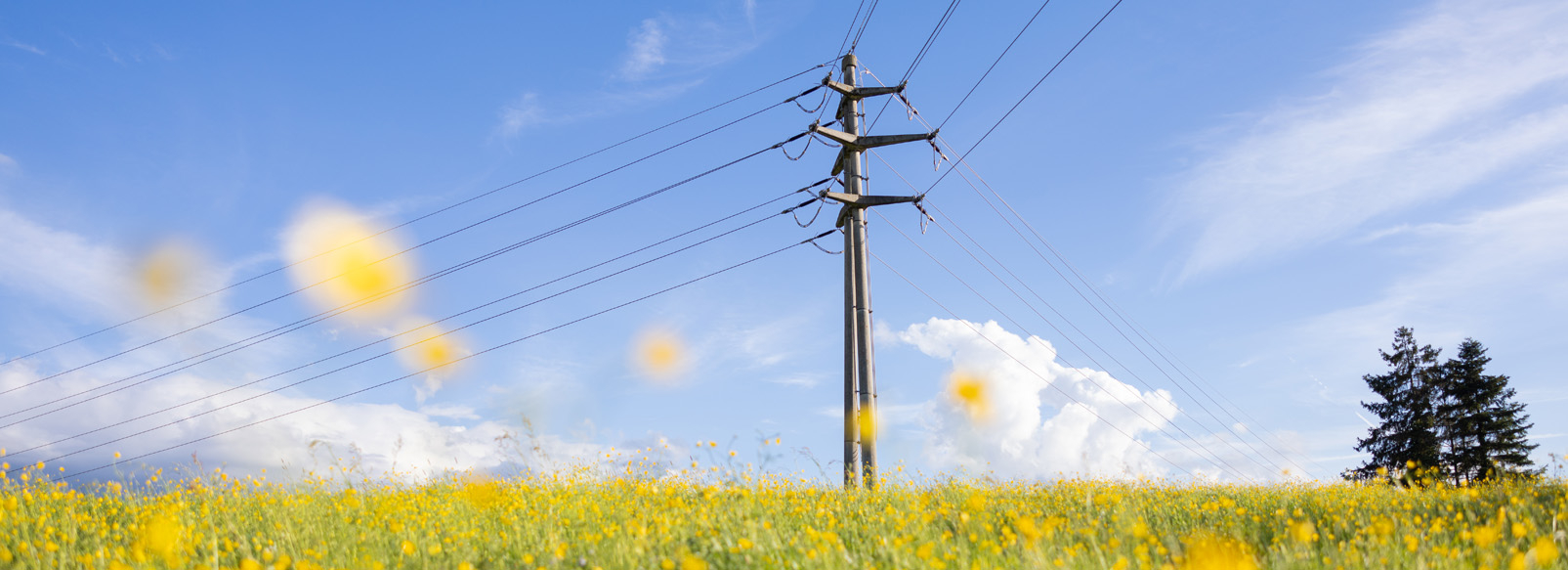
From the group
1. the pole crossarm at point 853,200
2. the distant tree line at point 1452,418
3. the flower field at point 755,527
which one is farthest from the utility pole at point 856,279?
the distant tree line at point 1452,418

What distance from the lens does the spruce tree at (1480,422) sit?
Answer: 103 feet

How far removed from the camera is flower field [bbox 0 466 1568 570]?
200 inches

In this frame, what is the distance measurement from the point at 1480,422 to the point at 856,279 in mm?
31257

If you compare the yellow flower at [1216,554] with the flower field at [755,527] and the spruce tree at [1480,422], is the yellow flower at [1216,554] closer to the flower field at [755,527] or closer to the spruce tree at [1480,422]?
the flower field at [755,527]

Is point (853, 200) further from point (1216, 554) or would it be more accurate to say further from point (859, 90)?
point (1216, 554)

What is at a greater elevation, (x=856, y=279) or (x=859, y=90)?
(x=859, y=90)

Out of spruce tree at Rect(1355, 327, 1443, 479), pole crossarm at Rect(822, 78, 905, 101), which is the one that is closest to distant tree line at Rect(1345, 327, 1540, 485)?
spruce tree at Rect(1355, 327, 1443, 479)

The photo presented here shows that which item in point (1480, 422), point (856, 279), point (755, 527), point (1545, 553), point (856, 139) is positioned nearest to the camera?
point (1545, 553)

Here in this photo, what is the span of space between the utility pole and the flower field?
2416 millimetres

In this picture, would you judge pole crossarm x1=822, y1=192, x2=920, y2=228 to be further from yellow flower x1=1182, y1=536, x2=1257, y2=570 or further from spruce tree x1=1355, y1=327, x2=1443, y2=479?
spruce tree x1=1355, y1=327, x2=1443, y2=479

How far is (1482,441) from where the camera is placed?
3162 cm

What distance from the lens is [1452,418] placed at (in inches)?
1256

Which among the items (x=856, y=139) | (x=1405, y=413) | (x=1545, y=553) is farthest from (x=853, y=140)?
(x=1405, y=413)

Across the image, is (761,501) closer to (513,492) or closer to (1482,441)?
(513,492)
